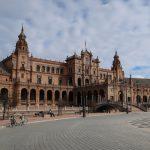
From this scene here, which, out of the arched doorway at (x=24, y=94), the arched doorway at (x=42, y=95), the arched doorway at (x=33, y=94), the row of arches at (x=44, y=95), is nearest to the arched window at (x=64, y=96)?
the row of arches at (x=44, y=95)

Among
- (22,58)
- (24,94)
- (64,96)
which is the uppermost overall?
(22,58)

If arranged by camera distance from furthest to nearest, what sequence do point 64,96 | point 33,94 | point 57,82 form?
1. point 57,82
2. point 64,96
3. point 33,94

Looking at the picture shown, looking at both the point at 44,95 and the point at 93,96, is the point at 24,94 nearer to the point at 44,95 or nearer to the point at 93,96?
the point at 44,95

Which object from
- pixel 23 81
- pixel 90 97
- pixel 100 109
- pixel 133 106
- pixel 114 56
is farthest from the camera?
pixel 114 56

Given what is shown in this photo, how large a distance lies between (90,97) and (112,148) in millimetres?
83482

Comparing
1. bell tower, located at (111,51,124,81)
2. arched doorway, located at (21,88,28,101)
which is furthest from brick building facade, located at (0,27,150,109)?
bell tower, located at (111,51,124,81)

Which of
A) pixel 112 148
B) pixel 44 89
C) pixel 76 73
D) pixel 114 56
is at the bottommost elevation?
pixel 112 148

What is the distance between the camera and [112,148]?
16172 millimetres

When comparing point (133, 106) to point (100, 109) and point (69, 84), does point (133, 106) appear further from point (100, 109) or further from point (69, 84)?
point (69, 84)

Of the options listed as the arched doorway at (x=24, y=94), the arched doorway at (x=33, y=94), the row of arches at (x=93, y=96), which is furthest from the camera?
the row of arches at (x=93, y=96)

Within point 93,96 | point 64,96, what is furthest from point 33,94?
point 93,96

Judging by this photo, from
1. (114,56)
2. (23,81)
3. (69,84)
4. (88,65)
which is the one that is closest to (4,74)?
(23,81)

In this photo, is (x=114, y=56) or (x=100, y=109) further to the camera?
(x=114, y=56)

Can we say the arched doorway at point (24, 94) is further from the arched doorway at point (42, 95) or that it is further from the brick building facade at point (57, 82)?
the arched doorway at point (42, 95)
